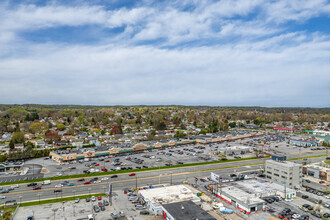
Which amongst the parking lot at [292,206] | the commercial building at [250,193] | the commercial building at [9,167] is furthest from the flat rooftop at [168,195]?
the commercial building at [9,167]

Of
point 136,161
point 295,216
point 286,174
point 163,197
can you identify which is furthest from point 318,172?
point 136,161

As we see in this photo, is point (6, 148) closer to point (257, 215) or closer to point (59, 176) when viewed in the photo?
point (59, 176)

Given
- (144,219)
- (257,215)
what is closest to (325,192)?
(257,215)

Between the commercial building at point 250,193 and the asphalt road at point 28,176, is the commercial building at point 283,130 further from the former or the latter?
the asphalt road at point 28,176

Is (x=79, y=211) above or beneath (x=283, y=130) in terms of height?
beneath

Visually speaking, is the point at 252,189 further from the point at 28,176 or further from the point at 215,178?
the point at 28,176
